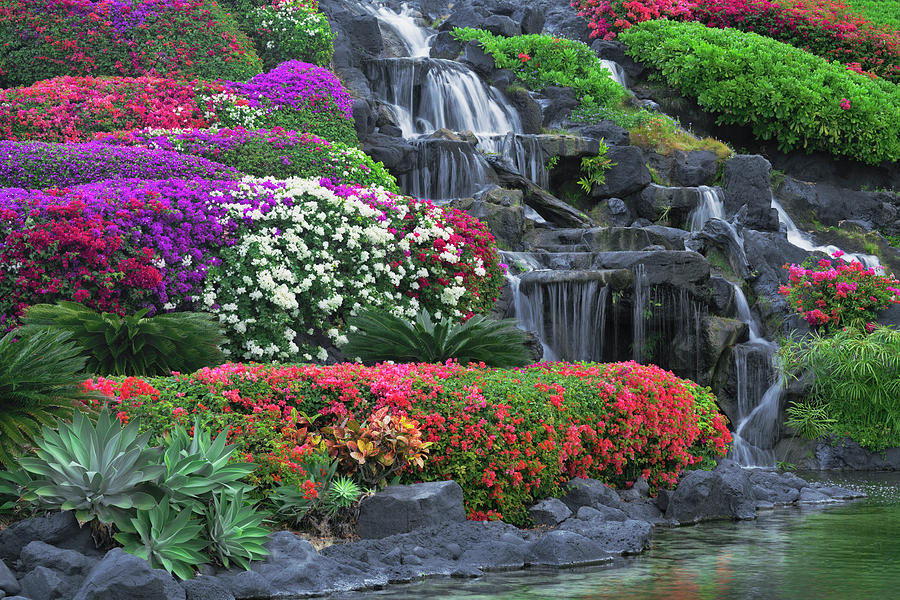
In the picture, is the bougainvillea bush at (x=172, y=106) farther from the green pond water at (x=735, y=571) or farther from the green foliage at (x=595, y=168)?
the green pond water at (x=735, y=571)

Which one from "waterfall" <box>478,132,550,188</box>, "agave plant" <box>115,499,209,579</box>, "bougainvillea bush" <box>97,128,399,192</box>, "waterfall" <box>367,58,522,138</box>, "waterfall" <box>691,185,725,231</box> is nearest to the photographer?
"agave plant" <box>115,499,209,579</box>

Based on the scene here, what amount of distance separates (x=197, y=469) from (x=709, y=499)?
198 inches

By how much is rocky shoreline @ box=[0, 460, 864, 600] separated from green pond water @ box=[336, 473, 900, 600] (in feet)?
0.72

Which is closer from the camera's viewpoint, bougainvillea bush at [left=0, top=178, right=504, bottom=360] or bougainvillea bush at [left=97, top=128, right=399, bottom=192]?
bougainvillea bush at [left=0, top=178, right=504, bottom=360]

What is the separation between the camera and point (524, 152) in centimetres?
2077

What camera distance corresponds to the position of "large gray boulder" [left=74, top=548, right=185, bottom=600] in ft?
16.8

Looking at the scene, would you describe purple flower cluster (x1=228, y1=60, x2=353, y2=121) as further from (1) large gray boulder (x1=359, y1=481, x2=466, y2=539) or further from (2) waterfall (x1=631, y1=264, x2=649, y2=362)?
(1) large gray boulder (x1=359, y1=481, x2=466, y2=539)

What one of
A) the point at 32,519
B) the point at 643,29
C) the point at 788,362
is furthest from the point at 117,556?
the point at 643,29

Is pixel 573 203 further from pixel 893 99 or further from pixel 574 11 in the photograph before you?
pixel 574 11

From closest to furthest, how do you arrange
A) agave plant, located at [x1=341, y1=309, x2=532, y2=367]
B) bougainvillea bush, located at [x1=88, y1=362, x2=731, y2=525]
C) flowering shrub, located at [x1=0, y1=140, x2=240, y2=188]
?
bougainvillea bush, located at [x1=88, y1=362, x2=731, y2=525] → agave plant, located at [x1=341, y1=309, x2=532, y2=367] → flowering shrub, located at [x1=0, y1=140, x2=240, y2=188]

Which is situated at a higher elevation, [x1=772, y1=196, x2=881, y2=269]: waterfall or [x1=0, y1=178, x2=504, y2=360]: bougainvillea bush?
[x1=0, y1=178, x2=504, y2=360]: bougainvillea bush

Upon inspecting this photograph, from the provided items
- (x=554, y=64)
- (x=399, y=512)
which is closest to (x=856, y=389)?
(x=399, y=512)

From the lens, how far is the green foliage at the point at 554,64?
24.0 metres

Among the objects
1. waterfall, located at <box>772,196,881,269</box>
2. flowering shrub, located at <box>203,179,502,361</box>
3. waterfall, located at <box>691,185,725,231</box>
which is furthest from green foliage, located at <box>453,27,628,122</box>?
flowering shrub, located at <box>203,179,502,361</box>
